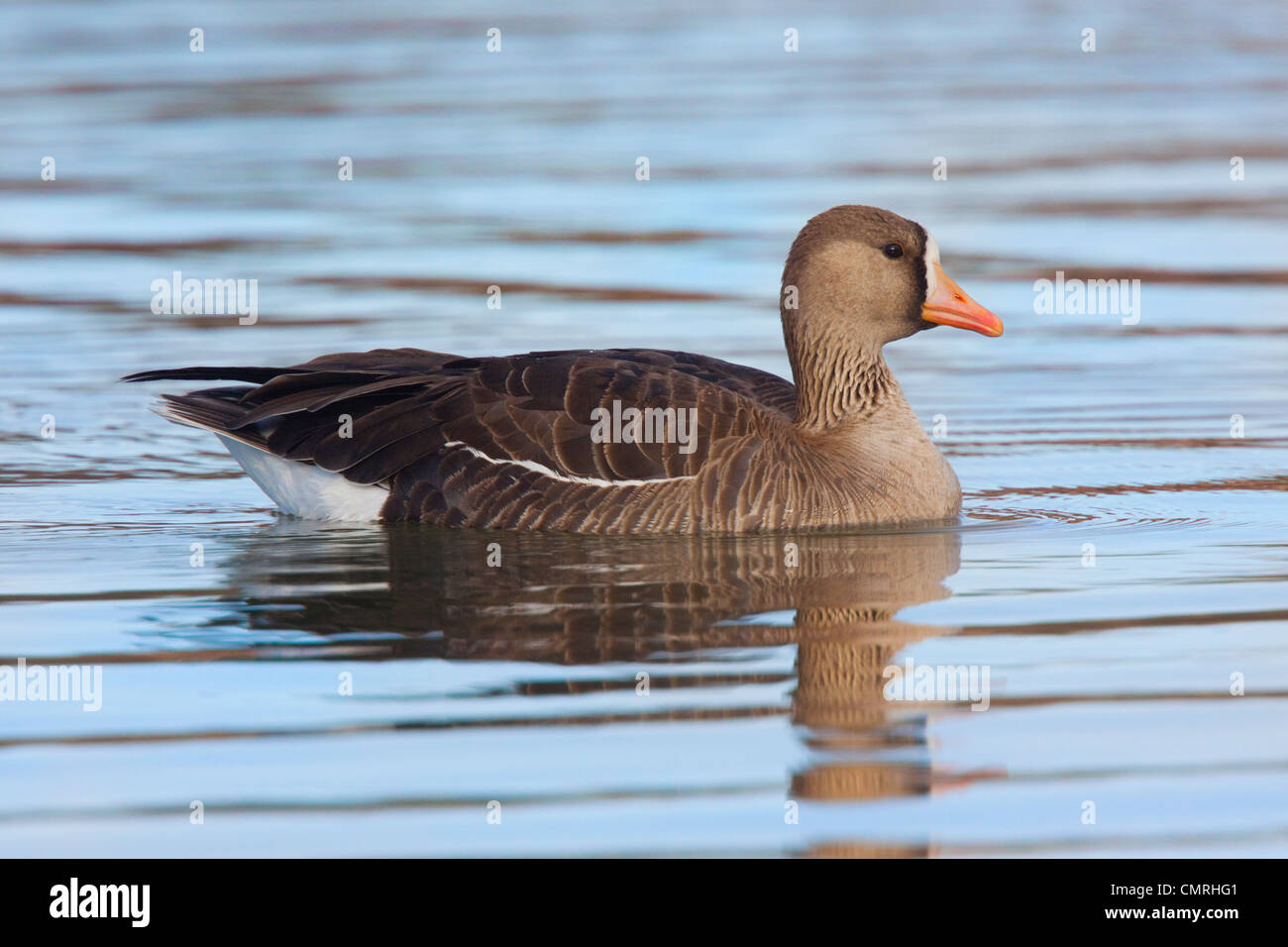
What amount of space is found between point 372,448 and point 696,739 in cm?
483

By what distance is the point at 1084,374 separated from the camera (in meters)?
16.4

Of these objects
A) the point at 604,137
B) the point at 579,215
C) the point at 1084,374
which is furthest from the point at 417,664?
the point at 604,137

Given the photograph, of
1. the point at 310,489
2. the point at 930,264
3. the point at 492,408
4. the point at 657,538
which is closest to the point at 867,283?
the point at 930,264

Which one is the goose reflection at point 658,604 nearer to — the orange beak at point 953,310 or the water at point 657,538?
the water at point 657,538

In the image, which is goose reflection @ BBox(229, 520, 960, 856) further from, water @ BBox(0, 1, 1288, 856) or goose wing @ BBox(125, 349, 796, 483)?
goose wing @ BBox(125, 349, 796, 483)

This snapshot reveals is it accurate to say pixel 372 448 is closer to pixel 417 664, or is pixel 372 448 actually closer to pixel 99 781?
pixel 417 664

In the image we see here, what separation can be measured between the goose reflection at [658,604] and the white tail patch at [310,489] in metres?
0.20

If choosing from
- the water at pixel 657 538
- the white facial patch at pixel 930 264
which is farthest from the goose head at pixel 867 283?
the water at pixel 657 538

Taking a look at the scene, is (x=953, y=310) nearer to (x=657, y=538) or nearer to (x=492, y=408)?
(x=657, y=538)

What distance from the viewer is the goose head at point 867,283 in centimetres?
1221

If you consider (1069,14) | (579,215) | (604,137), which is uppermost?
(1069,14)

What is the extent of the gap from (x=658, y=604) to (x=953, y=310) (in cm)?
313

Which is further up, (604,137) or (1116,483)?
(604,137)
